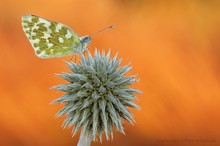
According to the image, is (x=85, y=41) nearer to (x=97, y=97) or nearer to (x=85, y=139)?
(x=97, y=97)

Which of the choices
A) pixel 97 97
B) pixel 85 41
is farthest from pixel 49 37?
pixel 97 97

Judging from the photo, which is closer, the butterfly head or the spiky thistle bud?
the spiky thistle bud

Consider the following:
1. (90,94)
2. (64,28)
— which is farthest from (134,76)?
(64,28)

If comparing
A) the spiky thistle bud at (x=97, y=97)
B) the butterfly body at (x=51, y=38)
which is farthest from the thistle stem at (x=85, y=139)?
the butterfly body at (x=51, y=38)

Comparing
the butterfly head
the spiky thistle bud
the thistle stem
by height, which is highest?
the butterfly head

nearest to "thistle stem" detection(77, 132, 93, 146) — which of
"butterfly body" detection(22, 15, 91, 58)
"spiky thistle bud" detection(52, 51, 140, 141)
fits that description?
"spiky thistle bud" detection(52, 51, 140, 141)

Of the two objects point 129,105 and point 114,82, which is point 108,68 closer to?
point 114,82

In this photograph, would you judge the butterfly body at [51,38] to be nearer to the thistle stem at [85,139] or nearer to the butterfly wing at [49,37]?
the butterfly wing at [49,37]

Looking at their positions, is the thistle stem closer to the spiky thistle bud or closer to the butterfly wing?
the spiky thistle bud
